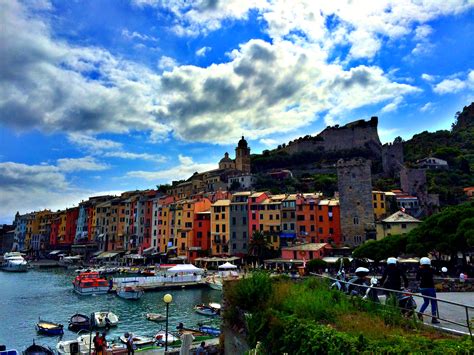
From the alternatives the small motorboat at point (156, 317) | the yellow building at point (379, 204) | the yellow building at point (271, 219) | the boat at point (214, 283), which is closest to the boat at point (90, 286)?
the boat at point (214, 283)

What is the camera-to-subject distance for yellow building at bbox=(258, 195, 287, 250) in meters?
60.0

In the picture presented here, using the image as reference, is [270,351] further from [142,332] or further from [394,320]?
[142,332]

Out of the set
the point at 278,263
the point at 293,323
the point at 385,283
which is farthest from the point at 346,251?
the point at 293,323

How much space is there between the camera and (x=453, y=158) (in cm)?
8956

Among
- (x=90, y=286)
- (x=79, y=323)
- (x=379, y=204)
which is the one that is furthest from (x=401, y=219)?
(x=79, y=323)

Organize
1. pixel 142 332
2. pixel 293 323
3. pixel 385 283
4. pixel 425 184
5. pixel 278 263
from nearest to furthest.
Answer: pixel 293 323, pixel 385 283, pixel 142 332, pixel 278 263, pixel 425 184

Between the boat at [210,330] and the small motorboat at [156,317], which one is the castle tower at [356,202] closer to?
the small motorboat at [156,317]

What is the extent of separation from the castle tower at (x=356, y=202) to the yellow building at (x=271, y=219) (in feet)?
32.1

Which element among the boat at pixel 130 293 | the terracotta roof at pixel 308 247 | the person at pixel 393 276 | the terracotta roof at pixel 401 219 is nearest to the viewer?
the person at pixel 393 276

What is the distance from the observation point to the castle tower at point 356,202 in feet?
188

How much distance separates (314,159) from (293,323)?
337ft

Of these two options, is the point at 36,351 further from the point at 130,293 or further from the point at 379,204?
the point at 379,204

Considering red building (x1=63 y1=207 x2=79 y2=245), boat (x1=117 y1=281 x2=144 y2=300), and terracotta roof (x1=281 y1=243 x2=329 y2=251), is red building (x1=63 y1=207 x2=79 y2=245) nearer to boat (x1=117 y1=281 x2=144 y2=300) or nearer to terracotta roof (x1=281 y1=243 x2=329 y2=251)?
boat (x1=117 y1=281 x2=144 y2=300)

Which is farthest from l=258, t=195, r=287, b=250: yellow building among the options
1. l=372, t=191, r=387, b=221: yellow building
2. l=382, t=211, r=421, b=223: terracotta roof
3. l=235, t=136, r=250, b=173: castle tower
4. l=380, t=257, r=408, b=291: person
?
l=380, t=257, r=408, b=291: person
